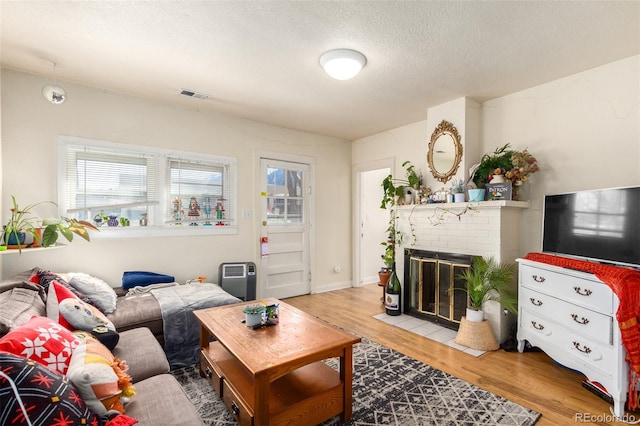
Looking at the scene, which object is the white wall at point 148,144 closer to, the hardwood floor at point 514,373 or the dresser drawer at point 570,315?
the hardwood floor at point 514,373

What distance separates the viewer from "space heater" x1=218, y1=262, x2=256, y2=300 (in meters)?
3.70

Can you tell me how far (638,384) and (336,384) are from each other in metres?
1.86

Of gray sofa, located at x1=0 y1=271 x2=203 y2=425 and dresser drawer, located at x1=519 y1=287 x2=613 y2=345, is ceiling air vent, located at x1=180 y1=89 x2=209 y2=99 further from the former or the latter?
dresser drawer, located at x1=519 y1=287 x2=613 y2=345

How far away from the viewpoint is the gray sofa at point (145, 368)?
1.29 metres

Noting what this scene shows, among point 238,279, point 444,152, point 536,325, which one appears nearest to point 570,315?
point 536,325

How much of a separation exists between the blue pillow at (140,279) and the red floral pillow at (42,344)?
1952 millimetres

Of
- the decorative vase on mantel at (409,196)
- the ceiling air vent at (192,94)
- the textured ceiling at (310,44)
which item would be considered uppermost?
the textured ceiling at (310,44)

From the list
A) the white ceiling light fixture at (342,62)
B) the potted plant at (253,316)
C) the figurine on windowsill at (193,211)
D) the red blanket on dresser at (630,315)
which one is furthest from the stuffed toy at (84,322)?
the red blanket on dresser at (630,315)

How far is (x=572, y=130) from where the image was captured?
111 inches

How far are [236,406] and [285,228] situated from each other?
9.55 ft

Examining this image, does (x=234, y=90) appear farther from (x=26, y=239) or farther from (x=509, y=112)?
(x=509, y=112)

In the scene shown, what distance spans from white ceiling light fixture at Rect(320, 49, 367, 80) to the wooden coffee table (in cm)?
194

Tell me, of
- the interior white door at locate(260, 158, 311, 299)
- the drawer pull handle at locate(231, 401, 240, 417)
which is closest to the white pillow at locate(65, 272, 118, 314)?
the drawer pull handle at locate(231, 401, 240, 417)

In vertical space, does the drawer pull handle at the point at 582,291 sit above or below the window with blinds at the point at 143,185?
below
